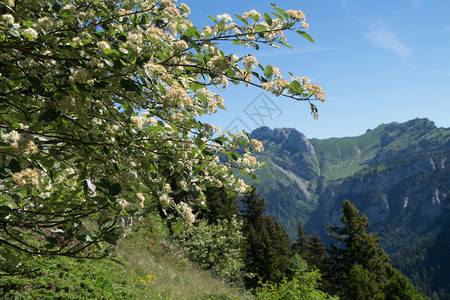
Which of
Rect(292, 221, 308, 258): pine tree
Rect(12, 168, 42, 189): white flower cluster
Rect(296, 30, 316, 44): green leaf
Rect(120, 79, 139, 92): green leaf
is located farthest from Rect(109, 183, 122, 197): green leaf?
Rect(292, 221, 308, 258): pine tree

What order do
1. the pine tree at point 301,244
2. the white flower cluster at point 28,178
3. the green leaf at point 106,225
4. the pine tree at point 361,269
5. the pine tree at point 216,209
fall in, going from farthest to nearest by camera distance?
the pine tree at point 301,244, the pine tree at point 216,209, the pine tree at point 361,269, the green leaf at point 106,225, the white flower cluster at point 28,178

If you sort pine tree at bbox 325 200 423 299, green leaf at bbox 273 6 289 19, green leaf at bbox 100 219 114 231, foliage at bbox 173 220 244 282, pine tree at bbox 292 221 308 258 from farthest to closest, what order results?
pine tree at bbox 292 221 308 258 → pine tree at bbox 325 200 423 299 → foliage at bbox 173 220 244 282 → green leaf at bbox 100 219 114 231 → green leaf at bbox 273 6 289 19

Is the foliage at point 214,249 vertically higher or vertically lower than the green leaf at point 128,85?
lower

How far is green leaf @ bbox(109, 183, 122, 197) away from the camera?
225 cm

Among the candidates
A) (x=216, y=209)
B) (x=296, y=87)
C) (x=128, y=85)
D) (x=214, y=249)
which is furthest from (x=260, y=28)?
(x=216, y=209)

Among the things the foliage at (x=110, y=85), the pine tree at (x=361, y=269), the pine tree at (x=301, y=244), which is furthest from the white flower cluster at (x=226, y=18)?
the pine tree at (x=301, y=244)

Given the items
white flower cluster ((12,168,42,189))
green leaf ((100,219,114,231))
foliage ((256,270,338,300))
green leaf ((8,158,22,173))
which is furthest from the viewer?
foliage ((256,270,338,300))

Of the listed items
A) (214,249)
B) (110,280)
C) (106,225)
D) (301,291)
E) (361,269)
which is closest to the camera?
(106,225)

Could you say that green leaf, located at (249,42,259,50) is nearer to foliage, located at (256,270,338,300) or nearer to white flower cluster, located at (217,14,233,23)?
white flower cluster, located at (217,14,233,23)

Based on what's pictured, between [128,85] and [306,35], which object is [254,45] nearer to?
[306,35]

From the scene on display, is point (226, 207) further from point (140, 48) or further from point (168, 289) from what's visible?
point (140, 48)

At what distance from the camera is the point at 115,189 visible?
2.27 m

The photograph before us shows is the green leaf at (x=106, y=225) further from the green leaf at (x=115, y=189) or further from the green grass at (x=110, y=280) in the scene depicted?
the green grass at (x=110, y=280)

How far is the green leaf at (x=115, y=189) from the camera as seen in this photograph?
2.25 m
